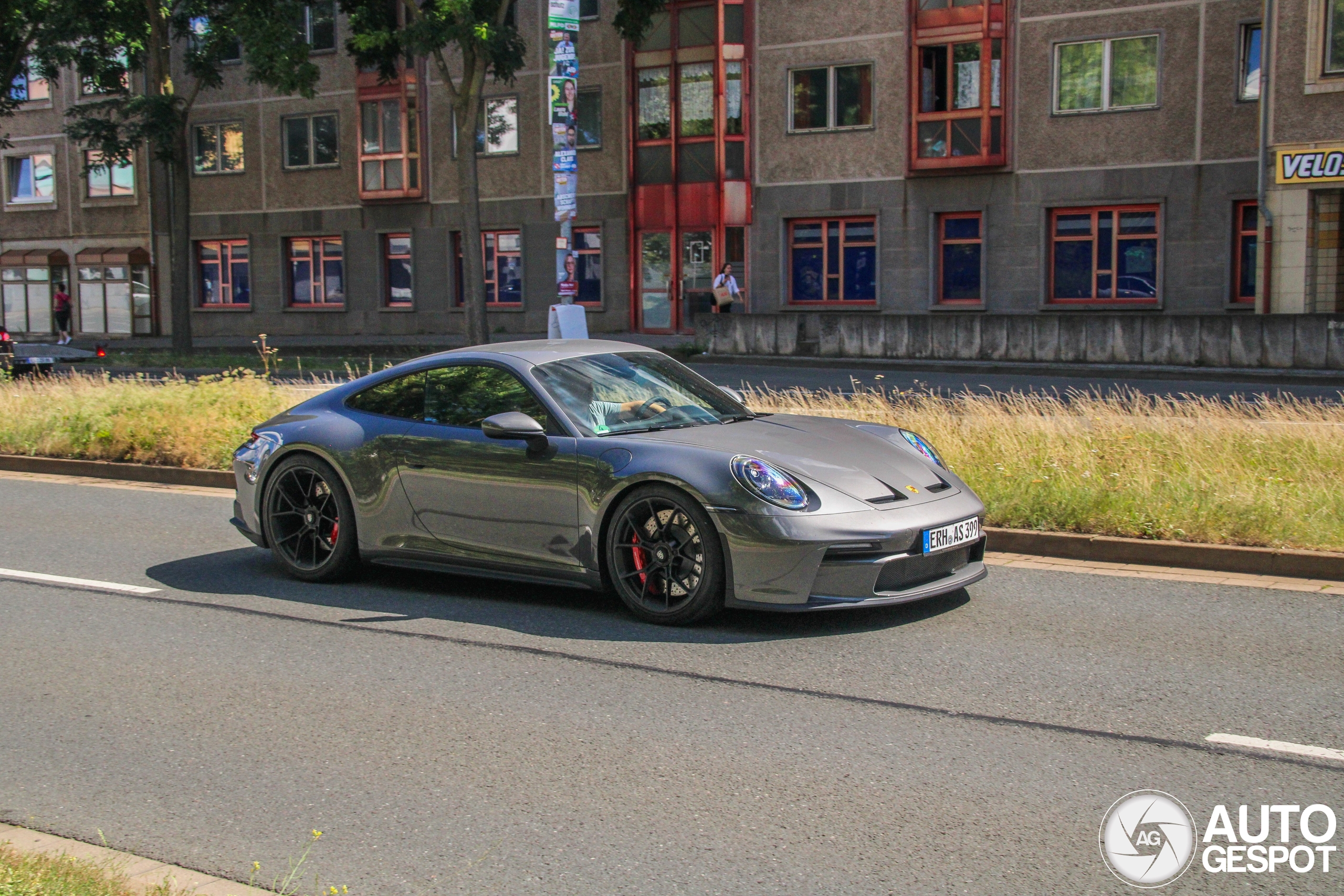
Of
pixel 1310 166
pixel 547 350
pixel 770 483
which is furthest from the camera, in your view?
pixel 1310 166

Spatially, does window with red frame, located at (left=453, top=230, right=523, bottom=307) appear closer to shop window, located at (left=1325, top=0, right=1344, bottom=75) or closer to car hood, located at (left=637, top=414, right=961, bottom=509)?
shop window, located at (left=1325, top=0, right=1344, bottom=75)

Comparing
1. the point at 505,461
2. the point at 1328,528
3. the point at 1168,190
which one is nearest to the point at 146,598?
the point at 505,461

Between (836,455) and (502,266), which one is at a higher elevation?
(502,266)

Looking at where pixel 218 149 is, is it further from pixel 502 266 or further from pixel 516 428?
pixel 516 428

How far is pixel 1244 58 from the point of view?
2984 cm

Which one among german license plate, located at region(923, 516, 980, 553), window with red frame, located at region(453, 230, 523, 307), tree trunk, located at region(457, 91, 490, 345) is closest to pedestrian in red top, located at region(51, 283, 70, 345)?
window with red frame, located at region(453, 230, 523, 307)

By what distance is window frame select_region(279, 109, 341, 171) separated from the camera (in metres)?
42.6

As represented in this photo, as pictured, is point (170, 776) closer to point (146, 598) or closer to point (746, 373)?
point (146, 598)

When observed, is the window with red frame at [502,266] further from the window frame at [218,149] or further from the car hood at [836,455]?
the car hood at [836,455]

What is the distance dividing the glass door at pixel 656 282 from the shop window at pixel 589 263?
1.36 m

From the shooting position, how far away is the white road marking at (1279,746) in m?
4.81

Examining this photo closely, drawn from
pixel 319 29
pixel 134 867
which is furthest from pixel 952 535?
pixel 319 29

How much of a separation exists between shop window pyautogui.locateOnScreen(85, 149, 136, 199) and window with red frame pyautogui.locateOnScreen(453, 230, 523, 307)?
1393cm

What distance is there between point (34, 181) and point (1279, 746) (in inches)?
2076
